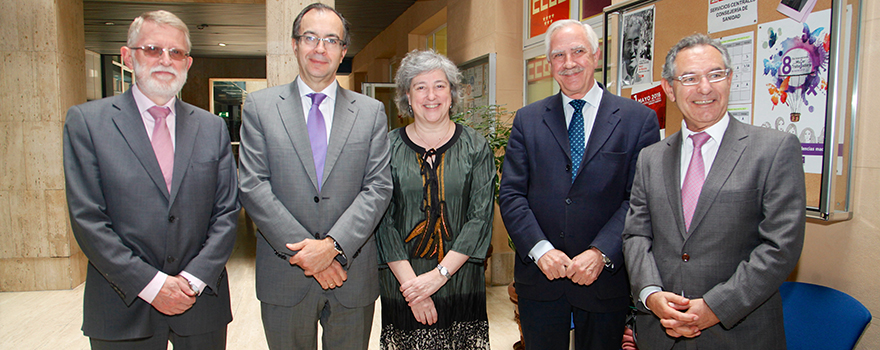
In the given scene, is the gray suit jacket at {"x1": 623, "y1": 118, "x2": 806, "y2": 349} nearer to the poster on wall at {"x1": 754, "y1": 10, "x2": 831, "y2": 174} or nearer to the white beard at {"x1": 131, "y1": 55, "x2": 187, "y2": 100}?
the poster on wall at {"x1": 754, "y1": 10, "x2": 831, "y2": 174}

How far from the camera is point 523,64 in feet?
16.9

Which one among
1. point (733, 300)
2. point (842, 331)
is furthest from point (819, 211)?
point (733, 300)

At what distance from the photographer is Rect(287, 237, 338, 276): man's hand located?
71.6 inches

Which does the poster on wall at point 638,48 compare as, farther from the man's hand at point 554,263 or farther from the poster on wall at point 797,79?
the man's hand at point 554,263

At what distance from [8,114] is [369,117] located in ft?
15.6

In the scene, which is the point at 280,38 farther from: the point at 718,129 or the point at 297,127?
the point at 718,129

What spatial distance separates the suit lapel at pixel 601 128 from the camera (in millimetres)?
1932

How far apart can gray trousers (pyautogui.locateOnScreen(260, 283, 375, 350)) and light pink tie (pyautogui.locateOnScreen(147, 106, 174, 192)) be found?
63 cm

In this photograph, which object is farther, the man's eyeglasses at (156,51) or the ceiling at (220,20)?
the ceiling at (220,20)

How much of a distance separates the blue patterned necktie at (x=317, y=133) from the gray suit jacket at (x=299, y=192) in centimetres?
5

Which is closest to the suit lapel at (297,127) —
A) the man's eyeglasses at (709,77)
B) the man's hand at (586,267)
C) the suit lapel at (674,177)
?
the man's hand at (586,267)

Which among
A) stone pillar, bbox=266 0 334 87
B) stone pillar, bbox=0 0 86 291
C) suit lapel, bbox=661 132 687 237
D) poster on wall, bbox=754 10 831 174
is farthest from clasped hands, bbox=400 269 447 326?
stone pillar, bbox=0 0 86 291

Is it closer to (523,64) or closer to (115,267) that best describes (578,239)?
(115,267)

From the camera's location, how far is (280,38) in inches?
169
